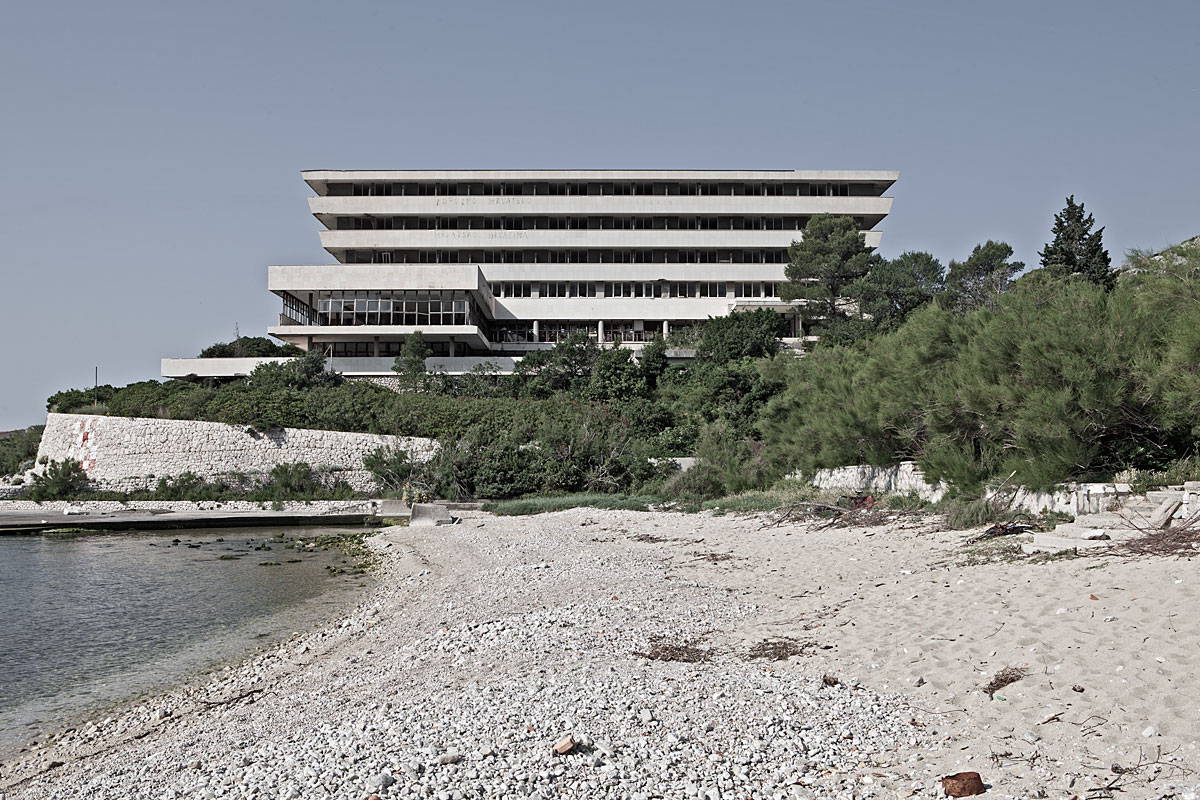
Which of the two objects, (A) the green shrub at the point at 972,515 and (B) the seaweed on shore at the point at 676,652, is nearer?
(B) the seaweed on shore at the point at 676,652

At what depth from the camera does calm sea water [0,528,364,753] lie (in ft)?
27.4

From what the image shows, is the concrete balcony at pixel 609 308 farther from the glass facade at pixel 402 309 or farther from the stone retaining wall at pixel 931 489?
the stone retaining wall at pixel 931 489

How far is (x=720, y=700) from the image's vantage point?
571cm

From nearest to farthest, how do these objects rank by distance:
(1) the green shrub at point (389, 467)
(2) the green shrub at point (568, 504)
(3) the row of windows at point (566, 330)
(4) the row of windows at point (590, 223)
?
(2) the green shrub at point (568, 504) → (1) the green shrub at point (389, 467) → (3) the row of windows at point (566, 330) → (4) the row of windows at point (590, 223)

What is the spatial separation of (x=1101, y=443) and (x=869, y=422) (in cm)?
684

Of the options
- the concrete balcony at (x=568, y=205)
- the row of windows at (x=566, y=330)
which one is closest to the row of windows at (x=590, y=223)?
the concrete balcony at (x=568, y=205)

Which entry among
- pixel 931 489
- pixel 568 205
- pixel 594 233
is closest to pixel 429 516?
pixel 931 489

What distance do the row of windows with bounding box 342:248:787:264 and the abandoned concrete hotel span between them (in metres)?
0.09

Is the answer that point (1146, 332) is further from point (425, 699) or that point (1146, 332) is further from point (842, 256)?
point (842, 256)

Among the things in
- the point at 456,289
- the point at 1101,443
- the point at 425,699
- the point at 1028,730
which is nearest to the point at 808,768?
the point at 1028,730

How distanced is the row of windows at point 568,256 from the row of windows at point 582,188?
4.88m

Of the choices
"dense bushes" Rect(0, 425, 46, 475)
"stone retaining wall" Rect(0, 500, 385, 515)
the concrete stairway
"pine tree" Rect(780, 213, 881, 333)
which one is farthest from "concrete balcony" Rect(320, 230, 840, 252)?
the concrete stairway

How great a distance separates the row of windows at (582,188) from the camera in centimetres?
6275

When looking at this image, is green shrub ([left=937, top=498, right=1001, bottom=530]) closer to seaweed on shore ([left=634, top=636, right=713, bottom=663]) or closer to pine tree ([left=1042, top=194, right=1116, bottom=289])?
seaweed on shore ([left=634, top=636, right=713, bottom=663])
